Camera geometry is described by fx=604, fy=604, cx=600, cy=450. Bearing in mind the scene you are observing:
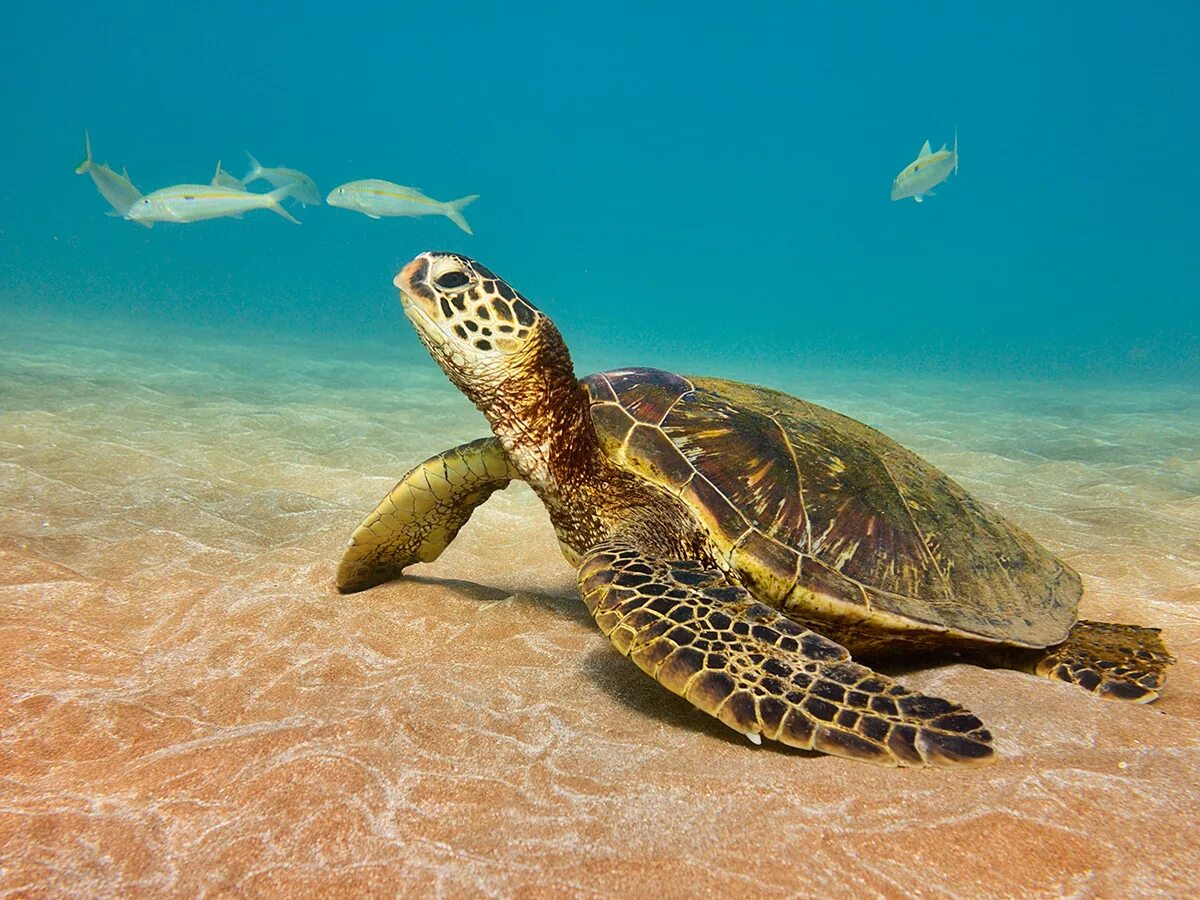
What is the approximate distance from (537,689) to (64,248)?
319ft

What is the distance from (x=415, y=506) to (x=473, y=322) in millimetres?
1014

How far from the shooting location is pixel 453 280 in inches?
99.3

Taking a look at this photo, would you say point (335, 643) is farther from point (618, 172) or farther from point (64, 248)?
point (618, 172)

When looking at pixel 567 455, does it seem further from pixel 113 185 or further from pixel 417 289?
pixel 113 185

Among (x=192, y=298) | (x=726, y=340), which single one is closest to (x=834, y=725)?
(x=726, y=340)

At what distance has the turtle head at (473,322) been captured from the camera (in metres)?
2.47

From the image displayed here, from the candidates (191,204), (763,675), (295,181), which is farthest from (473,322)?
(295,181)

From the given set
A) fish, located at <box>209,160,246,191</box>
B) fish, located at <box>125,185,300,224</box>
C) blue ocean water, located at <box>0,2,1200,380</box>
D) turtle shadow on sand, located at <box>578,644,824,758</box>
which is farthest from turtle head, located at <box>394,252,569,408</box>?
blue ocean water, located at <box>0,2,1200,380</box>

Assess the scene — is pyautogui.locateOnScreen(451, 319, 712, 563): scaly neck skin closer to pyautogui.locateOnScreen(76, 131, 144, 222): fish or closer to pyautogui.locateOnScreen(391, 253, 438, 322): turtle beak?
pyautogui.locateOnScreen(391, 253, 438, 322): turtle beak

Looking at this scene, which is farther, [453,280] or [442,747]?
[453,280]

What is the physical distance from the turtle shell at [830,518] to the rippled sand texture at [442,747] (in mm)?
392

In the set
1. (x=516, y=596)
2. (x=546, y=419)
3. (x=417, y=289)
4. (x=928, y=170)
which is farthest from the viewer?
(x=928, y=170)

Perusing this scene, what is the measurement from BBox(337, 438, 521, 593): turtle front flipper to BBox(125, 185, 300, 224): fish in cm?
492

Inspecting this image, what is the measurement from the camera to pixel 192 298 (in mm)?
48594
